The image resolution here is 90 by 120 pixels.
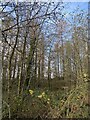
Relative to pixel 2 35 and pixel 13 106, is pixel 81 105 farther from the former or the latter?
pixel 2 35

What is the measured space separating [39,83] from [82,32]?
55 centimetres

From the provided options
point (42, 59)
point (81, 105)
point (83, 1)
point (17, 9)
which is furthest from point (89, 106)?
point (17, 9)

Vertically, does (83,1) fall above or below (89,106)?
above

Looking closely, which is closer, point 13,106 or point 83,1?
point 83,1

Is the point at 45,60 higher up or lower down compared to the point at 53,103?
higher up

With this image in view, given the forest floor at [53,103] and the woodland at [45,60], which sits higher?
the woodland at [45,60]

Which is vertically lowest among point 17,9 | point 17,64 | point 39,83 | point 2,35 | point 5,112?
point 5,112

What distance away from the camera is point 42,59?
2074 millimetres

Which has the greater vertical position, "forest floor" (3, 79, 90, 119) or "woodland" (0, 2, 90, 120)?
"woodland" (0, 2, 90, 120)

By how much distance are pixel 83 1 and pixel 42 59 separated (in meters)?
0.56

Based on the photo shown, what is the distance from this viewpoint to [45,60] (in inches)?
82.0

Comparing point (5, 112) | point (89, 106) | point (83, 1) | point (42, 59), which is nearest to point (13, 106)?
point (5, 112)

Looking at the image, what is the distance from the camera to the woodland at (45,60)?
6.81ft

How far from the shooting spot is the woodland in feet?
6.81
